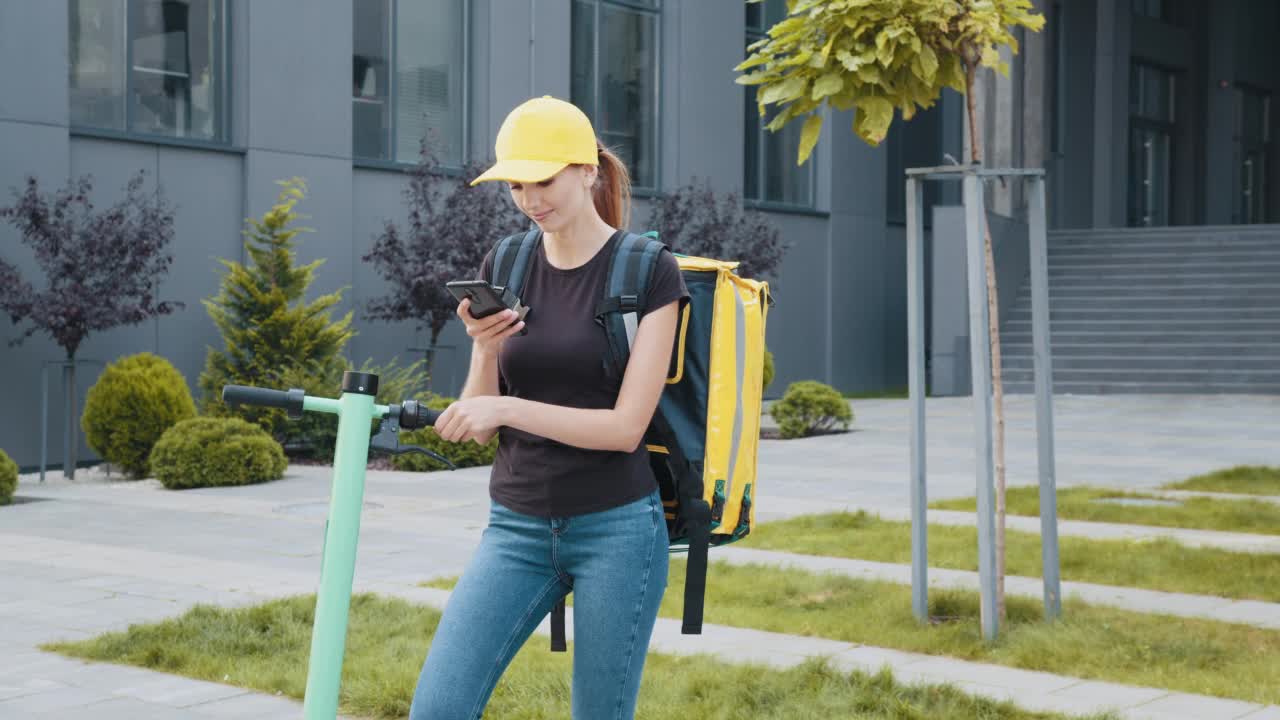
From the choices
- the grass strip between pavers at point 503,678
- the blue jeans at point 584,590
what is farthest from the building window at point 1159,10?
the blue jeans at point 584,590

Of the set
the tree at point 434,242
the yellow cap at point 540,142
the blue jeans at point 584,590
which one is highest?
the tree at point 434,242

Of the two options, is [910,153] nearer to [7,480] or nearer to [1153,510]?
[1153,510]

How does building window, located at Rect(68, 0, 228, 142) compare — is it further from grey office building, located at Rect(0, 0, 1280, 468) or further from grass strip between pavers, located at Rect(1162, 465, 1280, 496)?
grass strip between pavers, located at Rect(1162, 465, 1280, 496)

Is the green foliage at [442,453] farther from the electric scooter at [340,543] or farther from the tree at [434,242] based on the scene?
the electric scooter at [340,543]

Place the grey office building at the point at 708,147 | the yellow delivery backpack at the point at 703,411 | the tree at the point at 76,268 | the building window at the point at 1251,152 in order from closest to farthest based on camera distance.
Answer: the yellow delivery backpack at the point at 703,411 → the tree at the point at 76,268 → the grey office building at the point at 708,147 → the building window at the point at 1251,152

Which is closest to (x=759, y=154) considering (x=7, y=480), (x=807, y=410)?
(x=807, y=410)

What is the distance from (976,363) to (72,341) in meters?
9.49

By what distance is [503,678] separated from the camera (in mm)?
5914

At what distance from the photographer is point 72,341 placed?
547 inches

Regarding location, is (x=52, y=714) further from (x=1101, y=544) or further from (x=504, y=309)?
(x=1101, y=544)

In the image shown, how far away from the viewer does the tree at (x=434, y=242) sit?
17.1m

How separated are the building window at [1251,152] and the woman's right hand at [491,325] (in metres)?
39.4

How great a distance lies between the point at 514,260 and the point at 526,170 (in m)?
0.28

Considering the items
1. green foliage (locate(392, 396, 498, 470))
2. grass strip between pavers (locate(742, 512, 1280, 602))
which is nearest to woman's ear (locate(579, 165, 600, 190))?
grass strip between pavers (locate(742, 512, 1280, 602))
